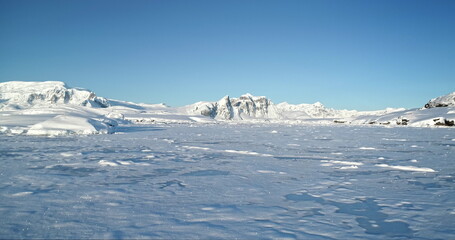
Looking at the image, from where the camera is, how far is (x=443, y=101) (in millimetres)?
85312

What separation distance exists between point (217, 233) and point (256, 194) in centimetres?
207

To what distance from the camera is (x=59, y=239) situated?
3.07 meters

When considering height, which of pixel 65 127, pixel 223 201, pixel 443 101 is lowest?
pixel 223 201

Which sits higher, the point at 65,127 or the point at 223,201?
the point at 65,127

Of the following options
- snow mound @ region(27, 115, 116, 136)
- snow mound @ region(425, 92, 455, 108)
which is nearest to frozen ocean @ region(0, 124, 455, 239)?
snow mound @ region(27, 115, 116, 136)

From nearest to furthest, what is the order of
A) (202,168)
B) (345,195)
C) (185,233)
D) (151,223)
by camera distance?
(185,233) → (151,223) → (345,195) → (202,168)

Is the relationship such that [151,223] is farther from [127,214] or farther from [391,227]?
[391,227]

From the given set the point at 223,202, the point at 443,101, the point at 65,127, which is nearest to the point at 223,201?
the point at 223,202

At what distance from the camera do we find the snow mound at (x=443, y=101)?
82656mm

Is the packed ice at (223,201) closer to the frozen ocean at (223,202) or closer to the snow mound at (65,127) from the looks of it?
the frozen ocean at (223,202)

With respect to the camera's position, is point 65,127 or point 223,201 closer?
point 223,201

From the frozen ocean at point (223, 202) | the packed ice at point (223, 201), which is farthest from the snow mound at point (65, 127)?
the frozen ocean at point (223, 202)

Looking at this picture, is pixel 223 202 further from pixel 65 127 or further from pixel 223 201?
pixel 65 127

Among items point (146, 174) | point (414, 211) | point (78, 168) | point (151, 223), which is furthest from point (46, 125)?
point (414, 211)
